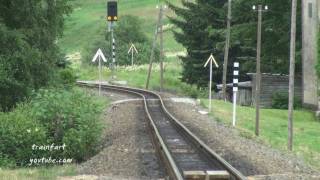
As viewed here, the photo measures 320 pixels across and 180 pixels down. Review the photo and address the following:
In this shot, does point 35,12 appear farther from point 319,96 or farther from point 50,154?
point 319,96

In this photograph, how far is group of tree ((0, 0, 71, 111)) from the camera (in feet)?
88.2

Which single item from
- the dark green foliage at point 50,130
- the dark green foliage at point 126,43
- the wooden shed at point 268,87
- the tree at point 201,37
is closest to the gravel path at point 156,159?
the dark green foliage at point 50,130

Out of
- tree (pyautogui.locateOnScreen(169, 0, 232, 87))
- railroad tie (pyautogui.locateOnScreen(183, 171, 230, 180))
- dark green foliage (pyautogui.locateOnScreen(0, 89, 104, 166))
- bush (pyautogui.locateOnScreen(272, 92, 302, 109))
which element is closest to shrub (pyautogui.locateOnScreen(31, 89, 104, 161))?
dark green foliage (pyautogui.locateOnScreen(0, 89, 104, 166))

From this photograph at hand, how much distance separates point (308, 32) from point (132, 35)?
196 ft

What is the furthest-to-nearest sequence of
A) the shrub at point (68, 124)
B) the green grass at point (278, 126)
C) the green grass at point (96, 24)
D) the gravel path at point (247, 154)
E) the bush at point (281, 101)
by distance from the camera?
the green grass at point (96, 24) → the bush at point (281, 101) → the green grass at point (278, 126) → the shrub at point (68, 124) → the gravel path at point (247, 154)

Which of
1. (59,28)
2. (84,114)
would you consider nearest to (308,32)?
(59,28)

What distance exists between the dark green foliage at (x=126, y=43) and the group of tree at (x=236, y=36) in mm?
40311

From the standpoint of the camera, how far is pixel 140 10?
18475 centimetres

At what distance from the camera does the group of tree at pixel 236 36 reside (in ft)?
178

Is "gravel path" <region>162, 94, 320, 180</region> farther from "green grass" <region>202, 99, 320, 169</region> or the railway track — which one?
"green grass" <region>202, 99, 320, 169</region>

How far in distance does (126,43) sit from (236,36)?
51661 mm

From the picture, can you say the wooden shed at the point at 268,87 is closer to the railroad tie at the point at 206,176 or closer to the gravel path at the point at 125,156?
the gravel path at the point at 125,156

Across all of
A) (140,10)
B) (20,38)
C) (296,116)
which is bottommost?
(296,116)

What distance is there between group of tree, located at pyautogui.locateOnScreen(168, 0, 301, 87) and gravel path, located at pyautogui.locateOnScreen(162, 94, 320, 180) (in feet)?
85.9
